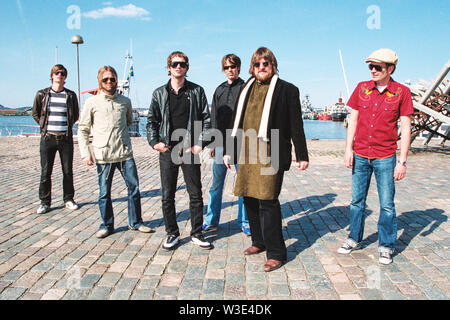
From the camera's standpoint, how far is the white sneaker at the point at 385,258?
11.4 feet

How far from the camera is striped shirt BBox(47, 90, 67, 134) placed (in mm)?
5273

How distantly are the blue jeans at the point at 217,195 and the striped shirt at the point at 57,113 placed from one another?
2.55 metres

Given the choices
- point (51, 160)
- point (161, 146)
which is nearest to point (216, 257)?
point (161, 146)

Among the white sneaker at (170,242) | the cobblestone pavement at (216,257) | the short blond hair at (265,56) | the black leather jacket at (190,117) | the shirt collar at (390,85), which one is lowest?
the cobblestone pavement at (216,257)

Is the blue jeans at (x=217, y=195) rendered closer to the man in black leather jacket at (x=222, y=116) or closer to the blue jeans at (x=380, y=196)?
the man in black leather jacket at (x=222, y=116)

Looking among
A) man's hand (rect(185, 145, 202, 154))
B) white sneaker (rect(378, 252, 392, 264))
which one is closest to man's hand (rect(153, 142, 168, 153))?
man's hand (rect(185, 145, 202, 154))

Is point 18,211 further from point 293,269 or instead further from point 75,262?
point 293,269

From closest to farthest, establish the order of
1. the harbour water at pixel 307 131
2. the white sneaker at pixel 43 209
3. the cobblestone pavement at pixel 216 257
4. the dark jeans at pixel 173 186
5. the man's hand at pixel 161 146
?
1. the cobblestone pavement at pixel 216 257
2. the man's hand at pixel 161 146
3. the dark jeans at pixel 173 186
4. the white sneaker at pixel 43 209
5. the harbour water at pixel 307 131

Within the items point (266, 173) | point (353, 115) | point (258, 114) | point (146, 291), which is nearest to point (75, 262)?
point (146, 291)

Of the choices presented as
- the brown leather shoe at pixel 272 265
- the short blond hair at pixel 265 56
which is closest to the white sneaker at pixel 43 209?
the brown leather shoe at pixel 272 265

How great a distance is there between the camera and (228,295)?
9.40ft

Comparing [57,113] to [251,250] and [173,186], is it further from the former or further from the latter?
[251,250]

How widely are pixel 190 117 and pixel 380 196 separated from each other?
2085 mm

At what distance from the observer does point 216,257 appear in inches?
145
